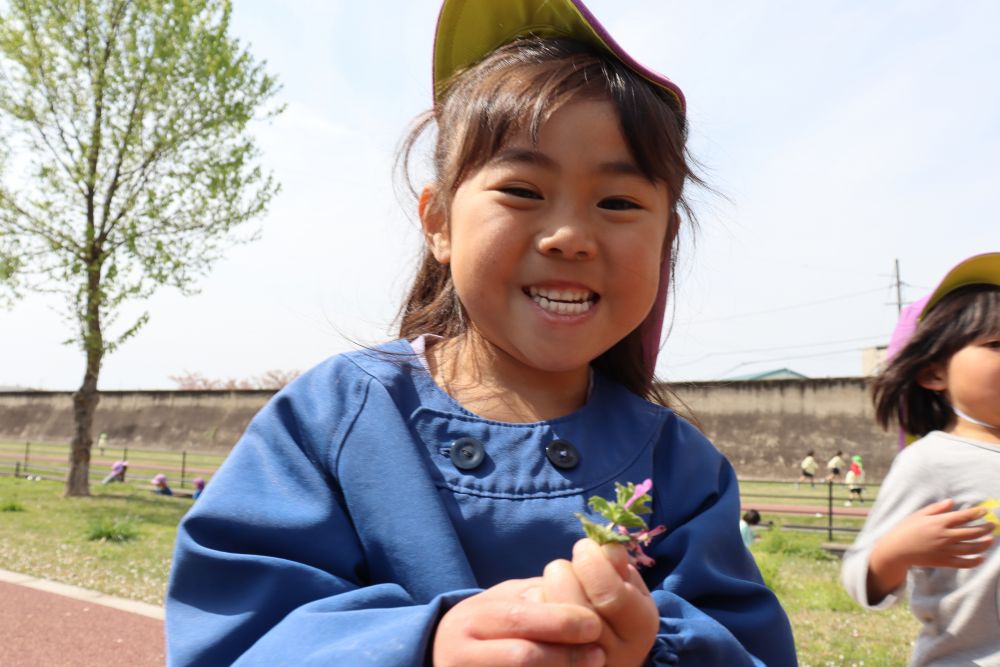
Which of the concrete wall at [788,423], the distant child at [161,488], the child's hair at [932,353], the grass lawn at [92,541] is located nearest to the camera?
the child's hair at [932,353]

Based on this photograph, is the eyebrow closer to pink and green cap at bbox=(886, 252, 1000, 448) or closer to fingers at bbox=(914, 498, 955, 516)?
fingers at bbox=(914, 498, 955, 516)

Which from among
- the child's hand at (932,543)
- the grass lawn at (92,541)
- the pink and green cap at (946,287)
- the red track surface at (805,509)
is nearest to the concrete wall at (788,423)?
the red track surface at (805,509)

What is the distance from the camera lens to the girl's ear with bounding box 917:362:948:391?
2811 mm

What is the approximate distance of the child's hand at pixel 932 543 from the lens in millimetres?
2295

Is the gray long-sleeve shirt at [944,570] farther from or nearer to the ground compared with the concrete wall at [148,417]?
farther from the ground

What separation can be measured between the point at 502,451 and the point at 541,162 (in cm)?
47

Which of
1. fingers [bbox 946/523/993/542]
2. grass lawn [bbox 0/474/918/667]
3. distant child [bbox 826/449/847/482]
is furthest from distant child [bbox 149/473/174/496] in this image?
fingers [bbox 946/523/993/542]

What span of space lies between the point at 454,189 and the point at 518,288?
0.25 metres

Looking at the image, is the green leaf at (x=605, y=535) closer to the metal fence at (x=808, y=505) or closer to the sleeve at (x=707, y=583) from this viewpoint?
the sleeve at (x=707, y=583)

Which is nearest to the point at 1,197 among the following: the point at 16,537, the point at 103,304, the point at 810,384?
the point at 103,304

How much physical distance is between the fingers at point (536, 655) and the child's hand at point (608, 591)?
2 cm

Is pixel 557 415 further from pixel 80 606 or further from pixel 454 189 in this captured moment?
pixel 80 606

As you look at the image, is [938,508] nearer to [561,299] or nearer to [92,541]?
[561,299]

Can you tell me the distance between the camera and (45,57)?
504 inches
